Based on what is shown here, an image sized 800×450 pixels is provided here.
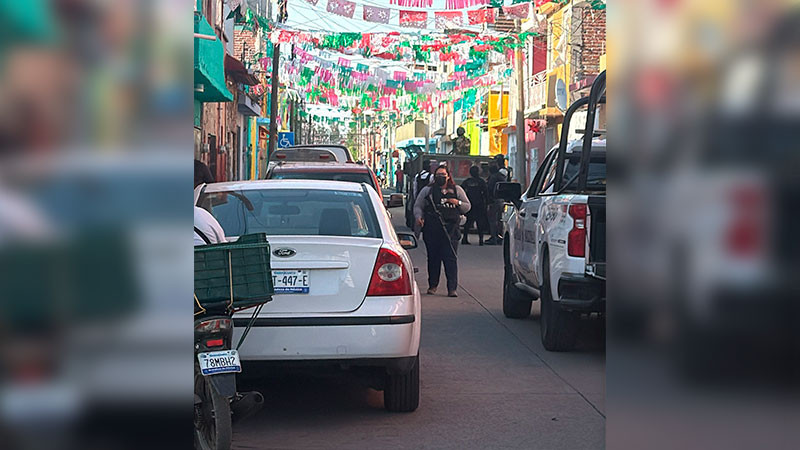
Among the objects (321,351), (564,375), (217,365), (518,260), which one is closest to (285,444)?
(321,351)

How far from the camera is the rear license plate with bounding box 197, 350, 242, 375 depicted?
4.96m

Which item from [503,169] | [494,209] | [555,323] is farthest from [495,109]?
[555,323]

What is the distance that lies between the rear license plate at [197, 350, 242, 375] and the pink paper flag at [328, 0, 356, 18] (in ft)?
62.0

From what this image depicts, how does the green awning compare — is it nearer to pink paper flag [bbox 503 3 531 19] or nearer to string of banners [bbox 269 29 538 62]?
pink paper flag [bbox 503 3 531 19]

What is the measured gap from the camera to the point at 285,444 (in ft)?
20.0

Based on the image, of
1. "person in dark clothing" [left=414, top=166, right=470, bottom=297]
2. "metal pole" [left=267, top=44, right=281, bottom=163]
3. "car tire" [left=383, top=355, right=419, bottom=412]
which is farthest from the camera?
"metal pole" [left=267, top=44, right=281, bottom=163]

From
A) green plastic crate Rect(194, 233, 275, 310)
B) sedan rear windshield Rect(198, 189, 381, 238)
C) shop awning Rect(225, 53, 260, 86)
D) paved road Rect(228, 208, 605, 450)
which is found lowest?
paved road Rect(228, 208, 605, 450)

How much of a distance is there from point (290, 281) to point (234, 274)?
1270mm

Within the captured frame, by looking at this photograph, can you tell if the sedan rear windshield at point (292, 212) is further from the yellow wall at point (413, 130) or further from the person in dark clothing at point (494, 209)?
the yellow wall at point (413, 130)

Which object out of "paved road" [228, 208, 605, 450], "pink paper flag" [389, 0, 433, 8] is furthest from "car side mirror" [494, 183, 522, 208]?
"pink paper flag" [389, 0, 433, 8]

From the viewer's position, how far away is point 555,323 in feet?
30.0
